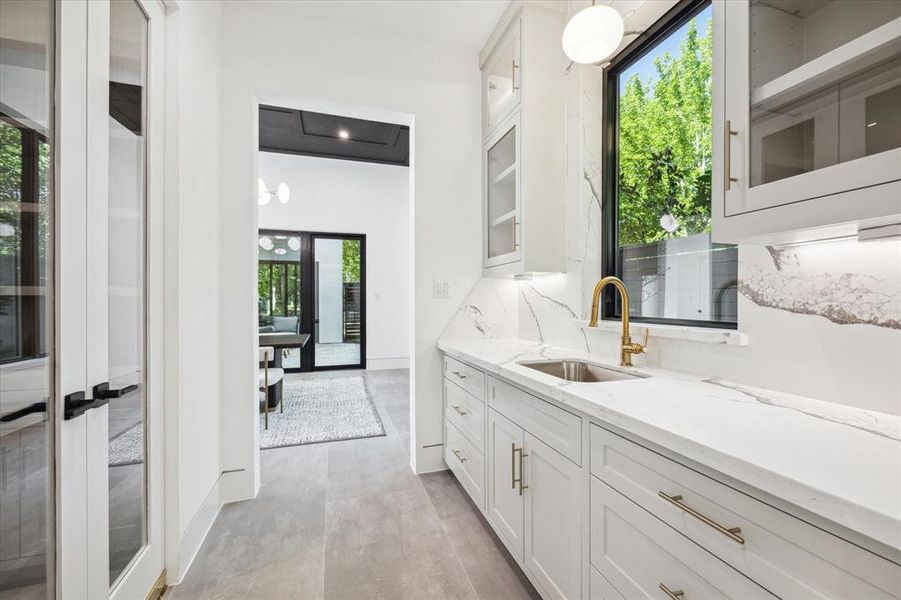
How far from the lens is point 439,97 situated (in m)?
2.70

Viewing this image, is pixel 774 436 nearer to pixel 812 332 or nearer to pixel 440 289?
pixel 812 332

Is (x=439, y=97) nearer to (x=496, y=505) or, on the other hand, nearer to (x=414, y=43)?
(x=414, y=43)

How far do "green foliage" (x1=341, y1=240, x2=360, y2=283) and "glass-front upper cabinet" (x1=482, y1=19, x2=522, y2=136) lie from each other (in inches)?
156

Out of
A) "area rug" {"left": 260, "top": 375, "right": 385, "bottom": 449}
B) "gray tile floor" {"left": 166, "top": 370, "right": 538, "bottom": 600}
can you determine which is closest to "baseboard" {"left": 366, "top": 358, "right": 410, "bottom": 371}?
"area rug" {"left": 260, "top": 375, "right": 385, "bottom": 449}

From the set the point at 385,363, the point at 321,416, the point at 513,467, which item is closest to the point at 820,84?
the point at 513,467

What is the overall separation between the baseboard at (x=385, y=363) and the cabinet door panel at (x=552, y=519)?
4928 mm

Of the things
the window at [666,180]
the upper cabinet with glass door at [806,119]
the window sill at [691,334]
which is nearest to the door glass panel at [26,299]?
the upper cabinet with glass door at [806,119]

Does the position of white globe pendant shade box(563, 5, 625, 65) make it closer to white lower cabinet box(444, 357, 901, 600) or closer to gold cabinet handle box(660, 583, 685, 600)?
white lower cabinet box(444, 357, 901, 600)

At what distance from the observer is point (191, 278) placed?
1.79m

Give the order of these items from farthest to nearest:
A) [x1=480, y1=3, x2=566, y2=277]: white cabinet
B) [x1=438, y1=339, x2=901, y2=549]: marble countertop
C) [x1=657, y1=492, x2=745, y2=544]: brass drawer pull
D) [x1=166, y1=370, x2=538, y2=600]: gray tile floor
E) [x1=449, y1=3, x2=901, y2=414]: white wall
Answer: [x1=480, y1=3, x2=566, y2=277]: white cabinet < [x1=166, y1=370, x2=538, y2=600]: gray tile floor < [x1=449, y1=3, x2=901, y2=414]: white wall < [x1=657, y1=492, x2=745, y2=544]: brass drawer pull < [x1=438, y1=339, x2=901, y2=549]: marble countertop

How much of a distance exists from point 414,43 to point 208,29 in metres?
1.27

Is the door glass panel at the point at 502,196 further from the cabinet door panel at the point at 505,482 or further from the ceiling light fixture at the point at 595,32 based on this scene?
the cabinet door panel at the point at 505,482

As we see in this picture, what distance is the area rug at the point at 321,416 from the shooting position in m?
3.23

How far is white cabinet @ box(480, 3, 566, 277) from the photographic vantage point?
220 cm
